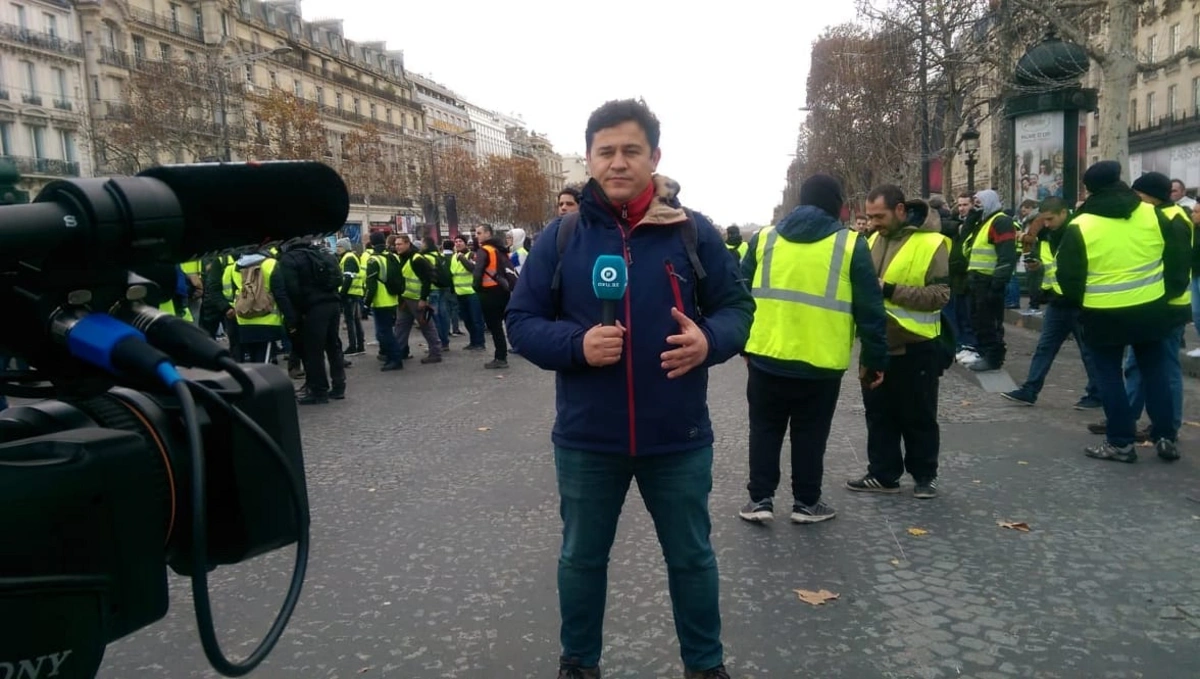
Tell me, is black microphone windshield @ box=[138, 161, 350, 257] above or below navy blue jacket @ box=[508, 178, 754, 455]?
above

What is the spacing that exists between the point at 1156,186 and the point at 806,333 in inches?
134

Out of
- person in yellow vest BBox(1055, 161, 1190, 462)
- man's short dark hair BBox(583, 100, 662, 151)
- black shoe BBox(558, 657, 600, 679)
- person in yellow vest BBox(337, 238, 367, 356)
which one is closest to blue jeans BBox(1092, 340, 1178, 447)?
person in yellow vest BBox(1055, 161, 1190, 462)

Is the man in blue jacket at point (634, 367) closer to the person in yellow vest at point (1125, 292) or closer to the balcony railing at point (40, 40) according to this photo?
the person in yellow vest at point (1125, 292)

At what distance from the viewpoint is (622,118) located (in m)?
2.85

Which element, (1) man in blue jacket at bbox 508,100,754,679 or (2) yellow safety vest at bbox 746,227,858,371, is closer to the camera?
(1) man in blue jacket at bbox 508,100,754,679

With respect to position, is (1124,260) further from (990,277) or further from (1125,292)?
(990,277)

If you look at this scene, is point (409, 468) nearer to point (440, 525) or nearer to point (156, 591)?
point (440, 525)

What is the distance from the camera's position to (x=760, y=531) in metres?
4.65

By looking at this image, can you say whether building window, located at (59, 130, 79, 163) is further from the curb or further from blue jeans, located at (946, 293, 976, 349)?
blue jeans, located at (946, 293, 976, 349)

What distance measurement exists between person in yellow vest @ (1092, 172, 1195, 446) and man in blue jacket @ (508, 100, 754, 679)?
13.6ft

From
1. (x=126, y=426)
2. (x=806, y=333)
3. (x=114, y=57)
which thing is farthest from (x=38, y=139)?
(x=126, y=426)

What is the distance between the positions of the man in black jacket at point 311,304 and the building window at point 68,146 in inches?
1870

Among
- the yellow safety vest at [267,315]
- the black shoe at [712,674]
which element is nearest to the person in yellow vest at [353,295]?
the yellow safety vest at [267,315]

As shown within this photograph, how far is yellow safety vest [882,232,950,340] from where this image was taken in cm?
514
